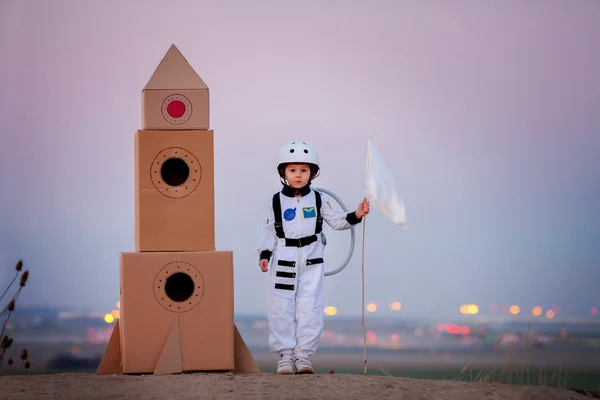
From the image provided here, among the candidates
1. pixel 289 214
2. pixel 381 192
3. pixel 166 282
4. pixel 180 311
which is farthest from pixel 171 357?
pixel 381 192

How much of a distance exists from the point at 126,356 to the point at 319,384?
0.97 m

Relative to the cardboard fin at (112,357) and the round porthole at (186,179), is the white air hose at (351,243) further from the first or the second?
the cardboard fin at (112,357)

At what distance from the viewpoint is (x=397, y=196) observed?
4742 millimetres

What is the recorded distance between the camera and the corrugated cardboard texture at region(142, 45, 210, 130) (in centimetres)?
448

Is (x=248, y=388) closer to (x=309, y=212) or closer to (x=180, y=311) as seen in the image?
(x=180, y=311)

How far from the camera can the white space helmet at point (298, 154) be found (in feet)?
15.5

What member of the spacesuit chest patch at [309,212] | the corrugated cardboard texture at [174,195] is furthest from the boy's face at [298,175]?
the corrugated cardboard texture at [174,195]

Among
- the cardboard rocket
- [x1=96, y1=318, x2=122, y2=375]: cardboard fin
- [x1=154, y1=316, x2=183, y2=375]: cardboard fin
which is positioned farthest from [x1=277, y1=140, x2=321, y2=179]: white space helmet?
[x1=96, y1=318, x2=122, y2=375]: cardboard fin

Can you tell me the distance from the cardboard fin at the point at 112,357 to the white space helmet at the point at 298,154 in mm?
1243

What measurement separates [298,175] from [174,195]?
693mm

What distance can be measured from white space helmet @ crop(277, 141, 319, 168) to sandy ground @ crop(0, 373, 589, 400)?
1.13 meters

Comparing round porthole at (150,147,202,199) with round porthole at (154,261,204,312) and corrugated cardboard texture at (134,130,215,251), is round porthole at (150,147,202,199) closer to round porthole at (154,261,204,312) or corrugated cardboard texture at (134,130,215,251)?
corrugated cardboard texture at (134,130,215,251)

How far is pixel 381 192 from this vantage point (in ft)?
15.5

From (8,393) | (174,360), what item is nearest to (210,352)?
(174,360)
